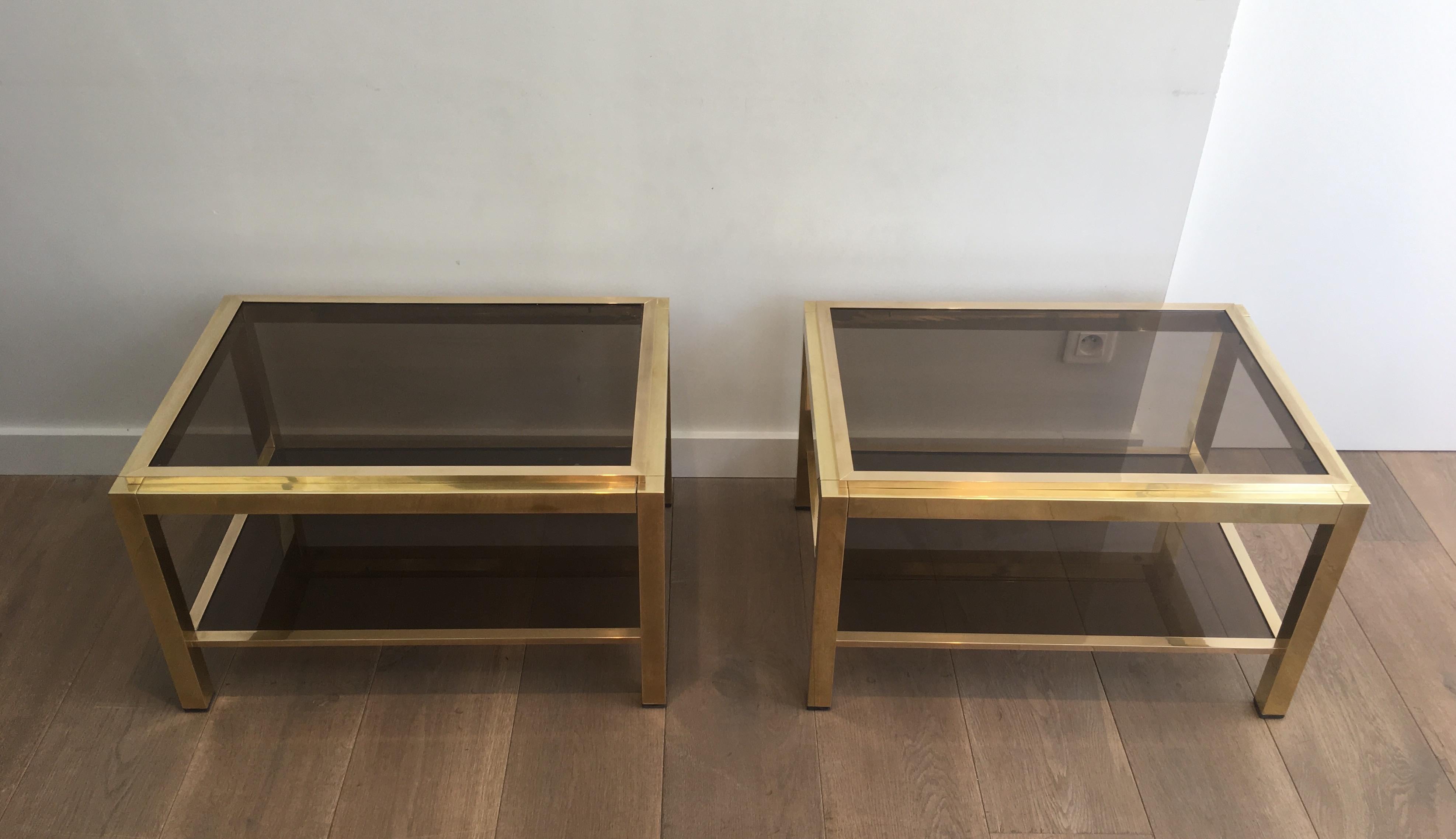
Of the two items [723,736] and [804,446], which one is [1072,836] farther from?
[804,446]

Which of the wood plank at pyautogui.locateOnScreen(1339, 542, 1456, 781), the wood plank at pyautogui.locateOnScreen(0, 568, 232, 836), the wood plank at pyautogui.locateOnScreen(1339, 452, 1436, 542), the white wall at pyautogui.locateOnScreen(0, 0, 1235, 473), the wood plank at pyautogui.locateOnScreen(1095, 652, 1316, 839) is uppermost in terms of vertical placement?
the white wall at pyautogui.locateOnScreen(0, 0, 1235, 473)

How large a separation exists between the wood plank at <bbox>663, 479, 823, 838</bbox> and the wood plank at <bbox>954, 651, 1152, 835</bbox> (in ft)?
0.82

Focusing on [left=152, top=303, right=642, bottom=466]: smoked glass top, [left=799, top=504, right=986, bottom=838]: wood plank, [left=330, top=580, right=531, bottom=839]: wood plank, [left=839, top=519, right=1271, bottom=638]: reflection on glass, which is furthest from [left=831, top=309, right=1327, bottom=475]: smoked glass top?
[left=330, top=580, right=531, bottom=839]: wood plank

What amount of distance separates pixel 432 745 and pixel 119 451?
3.12 feet

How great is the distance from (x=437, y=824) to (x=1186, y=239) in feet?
4.82

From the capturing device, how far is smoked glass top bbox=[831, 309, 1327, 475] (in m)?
1.37

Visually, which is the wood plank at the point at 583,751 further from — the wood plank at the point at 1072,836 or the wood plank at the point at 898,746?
the wood plank at the point at 1072,836

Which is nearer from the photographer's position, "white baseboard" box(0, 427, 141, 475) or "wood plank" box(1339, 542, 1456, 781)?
"wood plank" box(1339, 542, 1456, 781)

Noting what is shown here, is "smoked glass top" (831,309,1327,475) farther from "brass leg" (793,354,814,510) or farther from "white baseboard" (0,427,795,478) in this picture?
"white baseboard" (0,427,795,478)

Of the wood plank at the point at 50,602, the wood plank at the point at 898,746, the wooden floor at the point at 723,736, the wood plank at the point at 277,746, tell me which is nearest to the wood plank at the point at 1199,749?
the wooden floor at the point at 723,736

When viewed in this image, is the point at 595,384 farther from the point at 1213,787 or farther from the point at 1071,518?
the point at 1213,787

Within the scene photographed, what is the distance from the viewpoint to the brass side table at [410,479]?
132cm

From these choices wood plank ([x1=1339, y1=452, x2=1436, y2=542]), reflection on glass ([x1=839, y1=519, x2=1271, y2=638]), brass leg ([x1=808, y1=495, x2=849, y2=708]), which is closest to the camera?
brass leg ([x1=808, y1=495, x2=849, y2=708])

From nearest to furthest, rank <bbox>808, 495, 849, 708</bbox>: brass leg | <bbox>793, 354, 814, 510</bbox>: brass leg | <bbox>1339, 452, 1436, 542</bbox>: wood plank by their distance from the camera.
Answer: <bbox>808, 495, 849, 708</bbox>: brass leg → <bbox>793, 354, 814, 510</bbox>: brass leg → <bbox>1339, 452, 1436, 542</bbox>: wood plank
